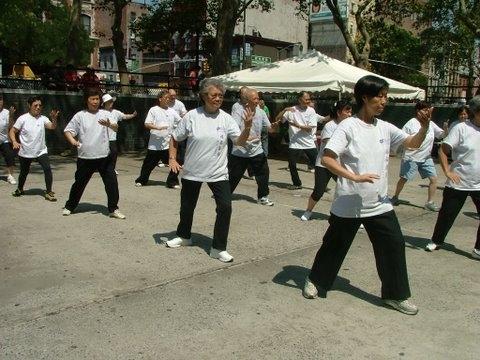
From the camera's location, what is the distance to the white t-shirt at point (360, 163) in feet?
13.3

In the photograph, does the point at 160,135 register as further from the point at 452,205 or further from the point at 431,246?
the point at 452,205

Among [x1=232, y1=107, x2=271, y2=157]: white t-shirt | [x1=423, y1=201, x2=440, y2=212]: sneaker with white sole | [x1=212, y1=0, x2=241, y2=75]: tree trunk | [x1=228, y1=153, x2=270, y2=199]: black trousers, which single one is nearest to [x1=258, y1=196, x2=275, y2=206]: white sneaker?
[x1=228, y1=153, x2=270, y2=199]: black trousers

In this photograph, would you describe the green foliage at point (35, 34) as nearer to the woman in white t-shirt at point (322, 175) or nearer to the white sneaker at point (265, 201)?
the white sneaker at point (265, 201)

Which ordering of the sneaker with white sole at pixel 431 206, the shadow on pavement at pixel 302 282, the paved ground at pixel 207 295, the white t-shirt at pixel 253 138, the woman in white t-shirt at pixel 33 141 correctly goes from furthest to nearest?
the sneaker with white sole at pixel 431 206 < the woman in white t-shirt at pixel 33 141 < the white t-shirt at pixel 253 138 < the shadow on pavement at pixel 302 282 < the paved ground at pixel 207 295

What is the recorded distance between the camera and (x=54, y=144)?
14.4 metres

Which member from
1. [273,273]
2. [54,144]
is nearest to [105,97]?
[54,144]

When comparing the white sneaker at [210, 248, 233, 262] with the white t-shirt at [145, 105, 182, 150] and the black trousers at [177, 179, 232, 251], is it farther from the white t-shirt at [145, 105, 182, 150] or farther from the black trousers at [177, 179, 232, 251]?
the white t-shirt at [145, 105, 182, 150]

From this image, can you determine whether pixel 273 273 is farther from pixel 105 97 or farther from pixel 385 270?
pixel 105 97

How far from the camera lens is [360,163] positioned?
407 cm

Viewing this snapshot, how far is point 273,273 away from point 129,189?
483 centimetres

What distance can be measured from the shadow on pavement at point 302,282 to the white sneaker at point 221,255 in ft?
1.78

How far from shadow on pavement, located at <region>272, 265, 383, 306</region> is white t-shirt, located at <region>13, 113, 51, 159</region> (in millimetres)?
4755

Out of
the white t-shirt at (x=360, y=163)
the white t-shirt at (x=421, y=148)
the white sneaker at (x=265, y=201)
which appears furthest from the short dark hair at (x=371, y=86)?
the white t-shirt at (x=421, y=148)

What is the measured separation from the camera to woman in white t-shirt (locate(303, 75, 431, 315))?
4.05m
